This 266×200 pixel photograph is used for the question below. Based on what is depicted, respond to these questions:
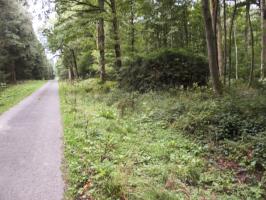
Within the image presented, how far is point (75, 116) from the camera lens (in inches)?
403

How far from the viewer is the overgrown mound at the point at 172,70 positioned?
13.7 meters

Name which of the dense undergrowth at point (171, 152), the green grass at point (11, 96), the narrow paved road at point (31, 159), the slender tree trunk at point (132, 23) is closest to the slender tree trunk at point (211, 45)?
the dense undergrowth at point (171, 152)

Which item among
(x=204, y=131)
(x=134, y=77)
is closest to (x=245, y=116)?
(x=204, y=131)

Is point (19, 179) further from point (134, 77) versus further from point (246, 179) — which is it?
point (134, 77)

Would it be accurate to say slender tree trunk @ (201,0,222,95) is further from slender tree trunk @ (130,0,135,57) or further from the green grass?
the green grass

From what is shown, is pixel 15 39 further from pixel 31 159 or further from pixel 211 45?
pixel 31 159

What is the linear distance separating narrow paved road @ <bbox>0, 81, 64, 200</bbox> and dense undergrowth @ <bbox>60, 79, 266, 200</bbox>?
0.90 feet

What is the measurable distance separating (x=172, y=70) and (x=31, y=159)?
9.16 meters

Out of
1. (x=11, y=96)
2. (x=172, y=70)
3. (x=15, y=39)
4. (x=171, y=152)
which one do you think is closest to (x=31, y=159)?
(x=171, y=152)

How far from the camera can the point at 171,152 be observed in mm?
6273

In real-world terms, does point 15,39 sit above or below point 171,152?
above

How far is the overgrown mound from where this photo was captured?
13712 millimetres

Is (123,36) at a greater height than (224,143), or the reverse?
(123,36)

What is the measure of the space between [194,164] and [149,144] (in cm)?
152
